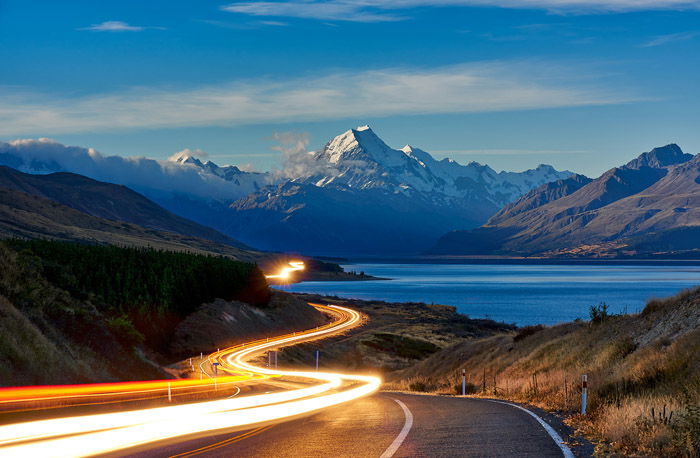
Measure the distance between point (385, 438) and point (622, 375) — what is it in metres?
9.75

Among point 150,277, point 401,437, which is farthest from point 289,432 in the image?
point 150,277

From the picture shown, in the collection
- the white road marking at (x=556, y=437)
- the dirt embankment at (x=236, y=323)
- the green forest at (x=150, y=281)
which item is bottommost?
the dirt embankment at (x=236, y=323)

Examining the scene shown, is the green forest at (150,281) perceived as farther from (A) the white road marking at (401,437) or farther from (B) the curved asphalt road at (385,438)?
(B) the curved asphalt road at (385,438)

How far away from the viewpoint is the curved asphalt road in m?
11.9

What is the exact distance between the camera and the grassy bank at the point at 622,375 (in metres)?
12.4

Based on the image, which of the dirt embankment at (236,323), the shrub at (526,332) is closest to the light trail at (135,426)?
the shrub at (526,332)

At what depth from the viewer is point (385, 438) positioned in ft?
43.3

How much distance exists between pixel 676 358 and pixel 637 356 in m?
3.17

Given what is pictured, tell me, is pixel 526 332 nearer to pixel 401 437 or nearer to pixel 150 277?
pixel 401 437

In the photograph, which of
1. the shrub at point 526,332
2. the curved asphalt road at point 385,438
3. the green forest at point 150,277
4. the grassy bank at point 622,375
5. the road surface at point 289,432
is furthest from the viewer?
the green forest at point 150,277

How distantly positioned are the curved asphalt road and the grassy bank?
1.45m

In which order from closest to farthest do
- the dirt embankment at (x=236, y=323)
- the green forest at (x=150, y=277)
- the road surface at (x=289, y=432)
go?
1. the road surface at (x=289, y=432)
2. the green forest at (x=150, y=277)
3. the dirt embankment at (x=236, y=323)

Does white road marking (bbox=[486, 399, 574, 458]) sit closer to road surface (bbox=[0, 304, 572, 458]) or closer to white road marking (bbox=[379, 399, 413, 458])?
road surface (bbox=[0, 304, 572, 458])

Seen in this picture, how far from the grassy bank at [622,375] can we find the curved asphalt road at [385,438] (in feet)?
4.76
